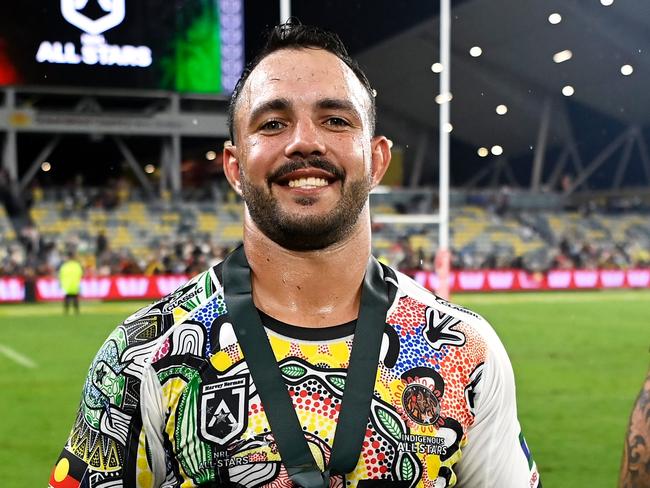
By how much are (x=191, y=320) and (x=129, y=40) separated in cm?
1387

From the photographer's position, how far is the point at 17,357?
8789 millimetres

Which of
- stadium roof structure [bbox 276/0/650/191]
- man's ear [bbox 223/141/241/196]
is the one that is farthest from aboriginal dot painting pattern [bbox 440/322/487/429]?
stadium roof structure [bbox 276/0/650/191]

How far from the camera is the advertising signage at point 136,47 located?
13.6 meters

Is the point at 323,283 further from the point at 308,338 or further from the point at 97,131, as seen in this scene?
the point at 97,131

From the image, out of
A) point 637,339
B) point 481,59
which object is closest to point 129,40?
point 481,59

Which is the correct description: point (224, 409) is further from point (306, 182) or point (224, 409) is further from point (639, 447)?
point (639, 447)

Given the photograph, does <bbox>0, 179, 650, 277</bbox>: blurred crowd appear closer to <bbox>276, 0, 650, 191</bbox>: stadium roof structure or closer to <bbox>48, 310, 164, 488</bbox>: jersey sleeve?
<bbox>276, 0, 650, 191</bbox>: stadium roof structure

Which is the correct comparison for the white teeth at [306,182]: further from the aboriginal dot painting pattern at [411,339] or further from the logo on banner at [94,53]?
the logo on banner at [94,53]

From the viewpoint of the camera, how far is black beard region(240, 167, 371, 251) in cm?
117

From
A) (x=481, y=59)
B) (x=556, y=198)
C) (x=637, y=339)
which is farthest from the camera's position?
(x=556, y=198)

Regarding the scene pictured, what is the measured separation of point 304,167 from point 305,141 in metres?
0.03

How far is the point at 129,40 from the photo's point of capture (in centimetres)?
1434

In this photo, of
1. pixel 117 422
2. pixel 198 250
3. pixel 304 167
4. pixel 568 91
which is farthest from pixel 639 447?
pixel 568 91

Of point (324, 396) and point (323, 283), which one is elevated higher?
point (323, 283)
